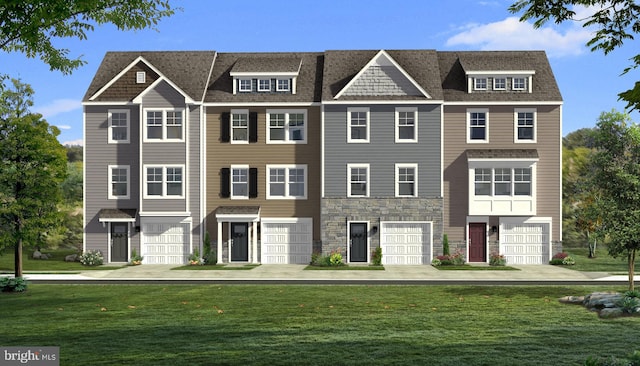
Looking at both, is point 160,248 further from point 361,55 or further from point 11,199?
point 361,55

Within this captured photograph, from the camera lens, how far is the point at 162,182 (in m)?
38.7

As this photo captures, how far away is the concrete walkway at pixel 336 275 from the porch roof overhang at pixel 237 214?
12.3ft

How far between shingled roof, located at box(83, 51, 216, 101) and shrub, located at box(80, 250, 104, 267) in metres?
9.66

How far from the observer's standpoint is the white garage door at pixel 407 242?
3841cm

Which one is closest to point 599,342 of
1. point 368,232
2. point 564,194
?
point 368,232

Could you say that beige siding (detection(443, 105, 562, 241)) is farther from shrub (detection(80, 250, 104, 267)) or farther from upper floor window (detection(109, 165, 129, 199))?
shrub (detection(80, 250, 104, 267))

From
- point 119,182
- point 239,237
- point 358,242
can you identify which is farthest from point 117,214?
point 358,242

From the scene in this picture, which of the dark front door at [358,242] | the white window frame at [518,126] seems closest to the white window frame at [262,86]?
the dark front door at [358,242]

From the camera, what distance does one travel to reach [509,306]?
20953mm

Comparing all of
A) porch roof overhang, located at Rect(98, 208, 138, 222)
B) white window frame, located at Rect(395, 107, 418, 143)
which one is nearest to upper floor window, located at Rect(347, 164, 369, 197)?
white window frame, located at Rect(395, 107, 418, 143)

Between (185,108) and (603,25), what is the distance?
29079 millimetres

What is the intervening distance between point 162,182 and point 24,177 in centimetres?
889

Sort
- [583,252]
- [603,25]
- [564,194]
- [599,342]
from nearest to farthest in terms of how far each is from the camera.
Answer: [603,25], [599,342], [583,252], [564,194]

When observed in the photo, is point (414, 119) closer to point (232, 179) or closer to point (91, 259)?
point (232, 179)
